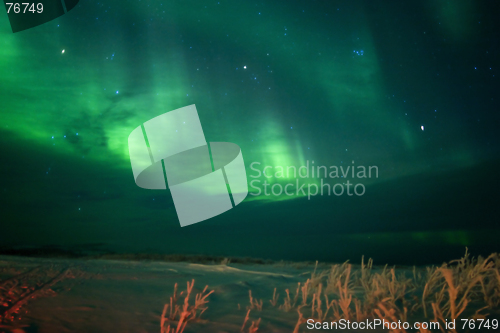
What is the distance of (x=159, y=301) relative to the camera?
472cm

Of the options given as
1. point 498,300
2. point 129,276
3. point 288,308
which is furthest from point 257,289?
point 498,300

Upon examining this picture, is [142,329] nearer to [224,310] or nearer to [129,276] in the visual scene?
[224,310]

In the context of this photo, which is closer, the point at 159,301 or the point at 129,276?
the point at 159,301

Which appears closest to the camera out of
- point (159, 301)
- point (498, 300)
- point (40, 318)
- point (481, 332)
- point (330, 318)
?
point (481, 332)

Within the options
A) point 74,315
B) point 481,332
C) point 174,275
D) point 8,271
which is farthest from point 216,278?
point 481,332

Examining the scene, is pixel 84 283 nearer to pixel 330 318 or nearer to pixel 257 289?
pixel 257 289

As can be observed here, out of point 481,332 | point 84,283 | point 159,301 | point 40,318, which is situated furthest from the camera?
point 84,283

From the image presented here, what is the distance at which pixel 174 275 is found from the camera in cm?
752

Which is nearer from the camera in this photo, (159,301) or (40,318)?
(40,318)

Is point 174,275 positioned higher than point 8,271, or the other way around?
point 8,271

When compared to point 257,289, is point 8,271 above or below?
above

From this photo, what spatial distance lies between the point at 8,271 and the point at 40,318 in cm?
414

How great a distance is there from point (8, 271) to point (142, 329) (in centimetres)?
520

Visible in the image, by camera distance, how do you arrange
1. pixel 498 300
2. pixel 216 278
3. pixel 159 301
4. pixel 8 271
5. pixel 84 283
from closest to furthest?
pixel 498 300 → pixel 159 301 → pixel 84 283 → pixel 8 271 → pixel 216 278
